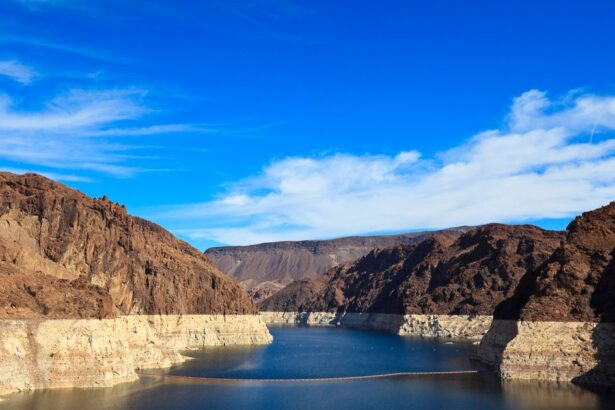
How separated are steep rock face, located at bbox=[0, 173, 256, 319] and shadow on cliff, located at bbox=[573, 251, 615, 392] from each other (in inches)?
2071

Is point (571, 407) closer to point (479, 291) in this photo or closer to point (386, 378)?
point (386, 378)

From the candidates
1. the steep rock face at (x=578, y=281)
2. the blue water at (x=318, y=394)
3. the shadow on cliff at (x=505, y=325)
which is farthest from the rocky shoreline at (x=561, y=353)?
the blue water at (x=318, y=394)

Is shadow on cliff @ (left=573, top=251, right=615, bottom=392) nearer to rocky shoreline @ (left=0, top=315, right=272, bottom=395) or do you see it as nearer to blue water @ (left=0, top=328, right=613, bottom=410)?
blue water @ (left=0, top=328, right=613, bottom=410)

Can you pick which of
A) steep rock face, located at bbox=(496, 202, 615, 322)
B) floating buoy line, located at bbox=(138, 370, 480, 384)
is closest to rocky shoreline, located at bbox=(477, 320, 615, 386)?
steep rock face, located at bbox=(496, 202, 615, 322)

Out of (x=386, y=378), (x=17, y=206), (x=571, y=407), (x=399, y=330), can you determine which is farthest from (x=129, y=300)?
(x=399, y=330)

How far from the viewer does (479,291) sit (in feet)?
596

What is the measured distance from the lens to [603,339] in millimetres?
68500

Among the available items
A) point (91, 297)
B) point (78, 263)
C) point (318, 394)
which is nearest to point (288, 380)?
point (318, 394)

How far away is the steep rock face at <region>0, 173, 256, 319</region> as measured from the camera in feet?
204

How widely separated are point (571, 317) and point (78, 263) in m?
66.1

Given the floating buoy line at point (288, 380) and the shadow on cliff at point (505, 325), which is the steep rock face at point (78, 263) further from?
the shadow on cliff at point (505, 325)

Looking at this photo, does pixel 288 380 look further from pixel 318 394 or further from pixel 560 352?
pixel 560 352

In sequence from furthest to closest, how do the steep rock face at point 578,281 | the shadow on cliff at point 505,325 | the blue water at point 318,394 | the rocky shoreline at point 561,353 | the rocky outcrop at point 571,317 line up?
the shadow on cliff at point 505,325 < the steep rock face at point 578,281 < the rocky outcrop at point 571,317 < the rocky shoreline at point 561,353 < the blue water at point 318,394

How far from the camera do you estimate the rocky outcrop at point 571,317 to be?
68312mm
